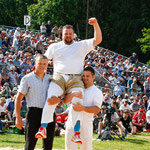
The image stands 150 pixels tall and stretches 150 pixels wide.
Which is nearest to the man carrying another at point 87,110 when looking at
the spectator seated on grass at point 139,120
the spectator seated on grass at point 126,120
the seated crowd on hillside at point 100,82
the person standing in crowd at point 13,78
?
the seated crowd on hillside at point 100,82

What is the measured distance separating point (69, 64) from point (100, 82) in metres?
12.5

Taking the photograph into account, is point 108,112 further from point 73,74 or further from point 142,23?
point 142,23

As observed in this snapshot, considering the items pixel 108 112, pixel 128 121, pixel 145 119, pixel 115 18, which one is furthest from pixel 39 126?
pixel 115 18

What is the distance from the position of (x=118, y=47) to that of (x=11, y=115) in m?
26.5

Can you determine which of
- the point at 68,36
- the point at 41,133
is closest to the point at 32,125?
the point at 41,133

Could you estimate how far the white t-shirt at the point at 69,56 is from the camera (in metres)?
5.77

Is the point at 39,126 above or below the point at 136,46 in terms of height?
below

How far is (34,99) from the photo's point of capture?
221 inches

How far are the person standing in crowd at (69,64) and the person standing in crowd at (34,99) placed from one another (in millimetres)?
150

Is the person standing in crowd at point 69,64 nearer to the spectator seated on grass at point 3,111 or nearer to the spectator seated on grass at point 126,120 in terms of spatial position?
the spectator seated on grass at point 3,111

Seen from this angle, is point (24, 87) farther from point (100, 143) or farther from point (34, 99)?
point (100, 143)

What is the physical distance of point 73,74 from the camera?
580 centimetres

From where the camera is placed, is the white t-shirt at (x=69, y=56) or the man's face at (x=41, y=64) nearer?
the man's face at (x=41, y=64)

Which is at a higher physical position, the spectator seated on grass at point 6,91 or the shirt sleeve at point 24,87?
the spectator seated on grass at point 6,91
